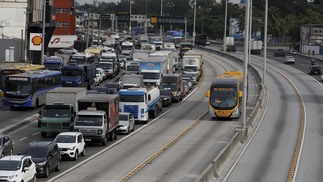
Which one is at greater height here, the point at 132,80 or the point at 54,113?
the point at 132,80

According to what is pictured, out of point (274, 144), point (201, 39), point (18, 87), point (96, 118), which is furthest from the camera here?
point (201, 39)

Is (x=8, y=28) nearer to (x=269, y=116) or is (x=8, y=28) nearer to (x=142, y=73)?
(x=142, y=73)

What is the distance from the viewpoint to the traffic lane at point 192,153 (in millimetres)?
26436

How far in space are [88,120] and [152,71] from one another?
86.5 feet

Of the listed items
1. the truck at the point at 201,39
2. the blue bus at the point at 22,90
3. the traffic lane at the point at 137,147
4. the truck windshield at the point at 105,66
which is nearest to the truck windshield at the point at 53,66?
the truck windshield at the point at 105,66

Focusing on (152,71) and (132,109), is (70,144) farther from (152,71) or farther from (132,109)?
(152,71)

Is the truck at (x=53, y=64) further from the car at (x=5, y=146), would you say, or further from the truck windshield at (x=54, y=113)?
the car at (x=5, y=146)

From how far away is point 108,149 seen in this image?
33.2m

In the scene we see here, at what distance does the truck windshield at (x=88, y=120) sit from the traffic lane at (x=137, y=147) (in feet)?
6.62

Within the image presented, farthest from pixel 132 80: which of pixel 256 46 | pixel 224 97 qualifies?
pixel 256 46

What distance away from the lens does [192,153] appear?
3222cm

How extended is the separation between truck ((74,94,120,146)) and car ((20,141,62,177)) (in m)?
6.16

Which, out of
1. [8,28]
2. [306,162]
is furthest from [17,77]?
[8,28]

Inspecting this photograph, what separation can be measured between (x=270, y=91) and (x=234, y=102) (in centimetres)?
2243
